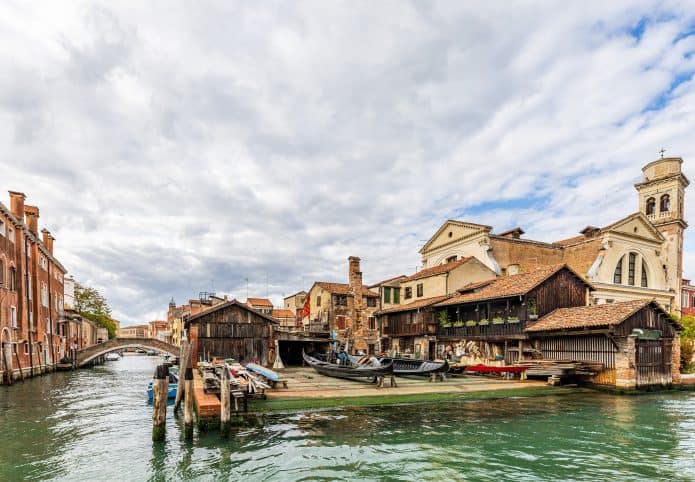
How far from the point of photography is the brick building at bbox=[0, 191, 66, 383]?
26.2 m

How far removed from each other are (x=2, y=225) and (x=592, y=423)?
32.2m

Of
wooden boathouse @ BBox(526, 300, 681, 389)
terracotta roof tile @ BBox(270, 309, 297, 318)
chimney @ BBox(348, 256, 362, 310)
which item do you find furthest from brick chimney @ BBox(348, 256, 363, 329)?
terracotta roof tile @ BBox(270, 309, 297, 318)

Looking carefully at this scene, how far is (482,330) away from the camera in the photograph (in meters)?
27.1

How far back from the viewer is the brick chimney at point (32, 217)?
3425 cm

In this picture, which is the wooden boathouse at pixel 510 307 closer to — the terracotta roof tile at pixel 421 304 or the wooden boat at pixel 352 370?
the terracotta roof tile at pixel 421 304

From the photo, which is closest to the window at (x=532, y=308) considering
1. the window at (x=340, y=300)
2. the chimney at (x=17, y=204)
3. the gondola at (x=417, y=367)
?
the gondola at (x=417, y=367)

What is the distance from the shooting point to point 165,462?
34.3 feet

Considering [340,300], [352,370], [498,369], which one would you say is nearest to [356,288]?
[340,300]

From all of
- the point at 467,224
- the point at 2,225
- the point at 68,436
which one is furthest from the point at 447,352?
the point at 2,225

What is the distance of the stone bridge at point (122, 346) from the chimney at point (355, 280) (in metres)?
18.6

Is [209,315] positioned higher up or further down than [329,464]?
higher up

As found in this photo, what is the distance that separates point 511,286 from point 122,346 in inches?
1423

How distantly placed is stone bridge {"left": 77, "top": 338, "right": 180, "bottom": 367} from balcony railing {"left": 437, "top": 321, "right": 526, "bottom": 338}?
2740 cm

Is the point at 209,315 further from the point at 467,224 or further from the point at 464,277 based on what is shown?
the point at 467,224
